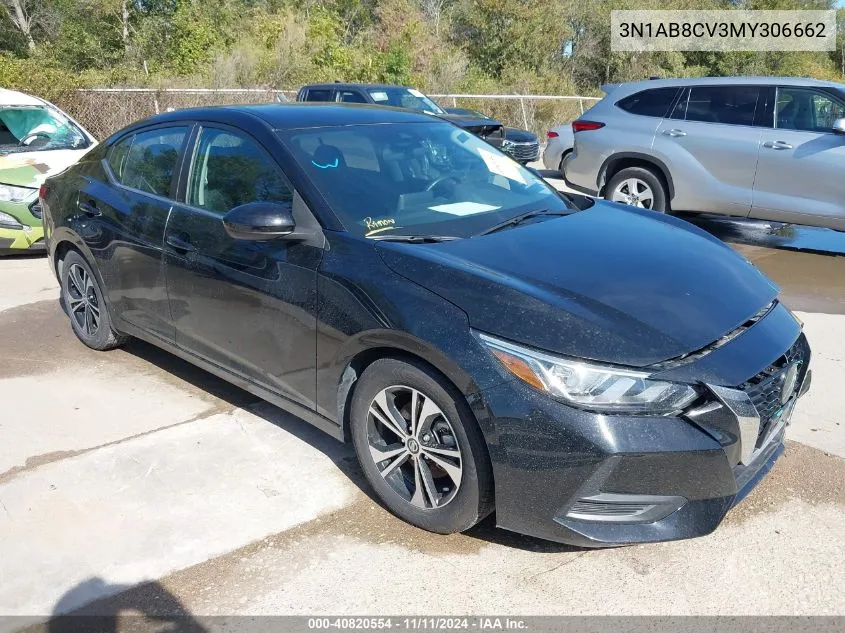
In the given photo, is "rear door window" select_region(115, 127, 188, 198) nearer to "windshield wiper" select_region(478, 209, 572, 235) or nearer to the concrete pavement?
the concrete pavement

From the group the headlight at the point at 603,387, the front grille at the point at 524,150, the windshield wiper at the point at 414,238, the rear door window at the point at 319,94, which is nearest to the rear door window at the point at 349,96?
the rear door window at the point at 319,94

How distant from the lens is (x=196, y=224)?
410 cm

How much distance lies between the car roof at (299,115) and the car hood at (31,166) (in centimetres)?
411

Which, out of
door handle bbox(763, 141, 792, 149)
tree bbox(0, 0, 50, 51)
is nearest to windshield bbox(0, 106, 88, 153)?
door handle bbox(763, 141, 792, 149)

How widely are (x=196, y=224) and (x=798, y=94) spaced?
6490 millimetres

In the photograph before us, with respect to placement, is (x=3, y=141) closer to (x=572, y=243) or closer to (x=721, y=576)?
(x=572, y=243)

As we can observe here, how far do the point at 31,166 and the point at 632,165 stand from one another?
6.46m

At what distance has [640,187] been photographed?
8.95 meters

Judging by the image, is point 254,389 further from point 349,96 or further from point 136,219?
point 349,96

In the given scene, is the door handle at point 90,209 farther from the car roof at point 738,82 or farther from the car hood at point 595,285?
the car roof at point 738,82

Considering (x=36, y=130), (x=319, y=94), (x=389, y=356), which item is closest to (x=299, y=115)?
(x=389, y=356)

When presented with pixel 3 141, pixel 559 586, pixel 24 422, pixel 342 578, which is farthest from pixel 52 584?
pixel 3 141

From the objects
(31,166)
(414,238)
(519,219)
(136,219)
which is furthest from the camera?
(31,166)

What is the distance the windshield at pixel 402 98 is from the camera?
1394 cm
